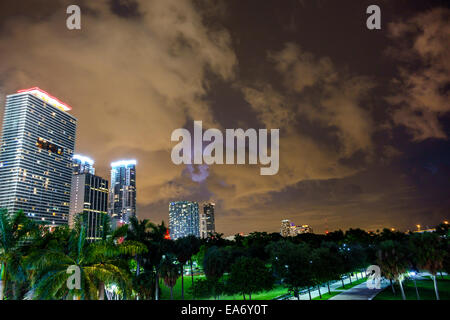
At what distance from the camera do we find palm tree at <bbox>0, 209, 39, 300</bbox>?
1620 cm

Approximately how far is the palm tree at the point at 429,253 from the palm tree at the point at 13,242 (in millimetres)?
36349

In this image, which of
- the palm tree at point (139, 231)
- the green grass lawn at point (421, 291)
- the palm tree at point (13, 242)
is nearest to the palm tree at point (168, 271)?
the palm tree at point (139, 231)

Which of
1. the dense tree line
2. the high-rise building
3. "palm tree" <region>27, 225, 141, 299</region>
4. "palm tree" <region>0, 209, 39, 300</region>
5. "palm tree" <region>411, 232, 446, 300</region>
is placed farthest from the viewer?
the high-rise building

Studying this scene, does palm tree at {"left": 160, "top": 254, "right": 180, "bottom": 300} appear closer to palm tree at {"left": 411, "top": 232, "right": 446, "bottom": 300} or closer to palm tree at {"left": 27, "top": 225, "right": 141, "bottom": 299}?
palm tree at {"left": 27, "top": 225, "right": 141, "bottom": 299}

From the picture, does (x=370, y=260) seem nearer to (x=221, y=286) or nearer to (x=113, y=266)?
(x=221, y=286)

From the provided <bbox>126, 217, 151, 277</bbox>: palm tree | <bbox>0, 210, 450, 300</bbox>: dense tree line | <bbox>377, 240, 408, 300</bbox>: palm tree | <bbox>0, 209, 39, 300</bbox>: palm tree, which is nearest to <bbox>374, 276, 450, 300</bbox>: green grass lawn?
<bbox>0, 210, 450, 300</bbox>: dense tree line

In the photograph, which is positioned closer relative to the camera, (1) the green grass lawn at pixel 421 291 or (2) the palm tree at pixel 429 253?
(2) the palm tree at pixel 429 253

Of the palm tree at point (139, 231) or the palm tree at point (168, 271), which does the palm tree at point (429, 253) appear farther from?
the palm tree at point (139, 231)

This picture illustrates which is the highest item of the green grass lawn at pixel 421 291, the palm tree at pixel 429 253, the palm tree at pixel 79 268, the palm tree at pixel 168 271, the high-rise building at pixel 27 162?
the high-rise building at pixel 27 162

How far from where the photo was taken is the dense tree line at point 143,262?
51.3 feet

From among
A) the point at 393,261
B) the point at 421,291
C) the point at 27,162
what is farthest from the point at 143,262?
the point at 27,162

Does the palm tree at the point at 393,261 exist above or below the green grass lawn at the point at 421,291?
above

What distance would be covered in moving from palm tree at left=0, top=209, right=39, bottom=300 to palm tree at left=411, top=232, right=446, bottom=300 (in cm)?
3635
